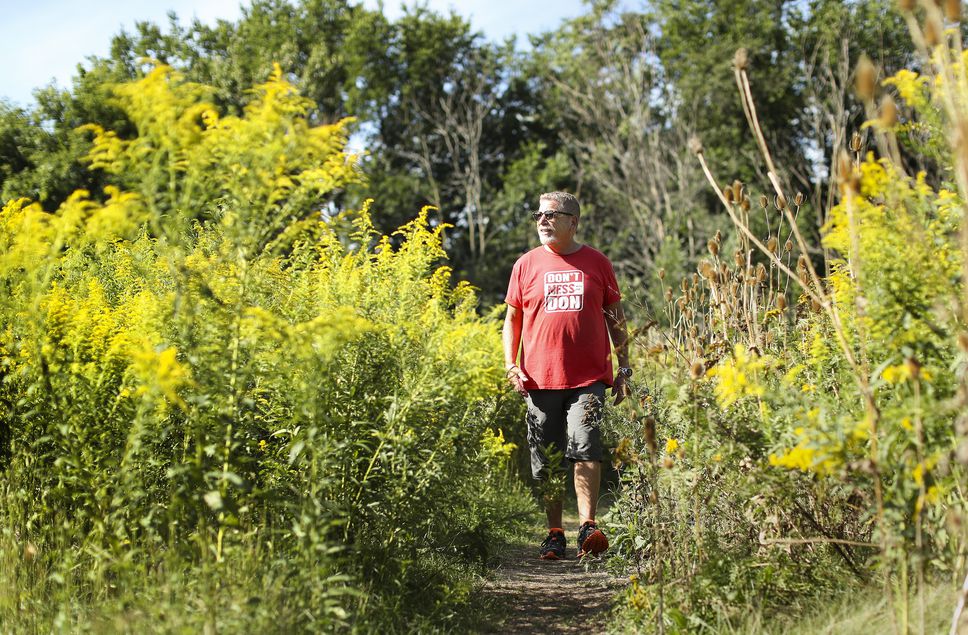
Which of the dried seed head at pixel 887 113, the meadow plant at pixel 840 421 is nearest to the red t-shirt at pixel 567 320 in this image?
the meadow plant at pixel 840 421

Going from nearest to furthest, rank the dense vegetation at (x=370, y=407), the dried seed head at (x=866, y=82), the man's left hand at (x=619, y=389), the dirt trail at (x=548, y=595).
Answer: the dried seed head at (x=866, y=82)
the dense vegetation at (x=370, y=407)
the dirt trail at (x=548, y=595)
the man's left hand at (x=619, y=389)

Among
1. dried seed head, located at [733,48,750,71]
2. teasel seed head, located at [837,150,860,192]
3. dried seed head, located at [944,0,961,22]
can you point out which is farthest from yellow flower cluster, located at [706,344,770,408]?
dried seed head, located at [944,0,961,22]

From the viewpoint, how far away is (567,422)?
4.65 metres

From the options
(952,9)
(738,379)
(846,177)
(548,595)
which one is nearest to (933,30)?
(952,9)

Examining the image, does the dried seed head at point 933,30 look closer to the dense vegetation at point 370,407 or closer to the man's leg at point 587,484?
the dense vegetation at point 370,407

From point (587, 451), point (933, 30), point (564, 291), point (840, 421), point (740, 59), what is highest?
point (740, 59)

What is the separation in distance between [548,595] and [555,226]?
201 centimetres

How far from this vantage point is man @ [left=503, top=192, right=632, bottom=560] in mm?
4477

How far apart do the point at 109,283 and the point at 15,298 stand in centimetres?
178

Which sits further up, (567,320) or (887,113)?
(887,113)

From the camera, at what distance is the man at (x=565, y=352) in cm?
448

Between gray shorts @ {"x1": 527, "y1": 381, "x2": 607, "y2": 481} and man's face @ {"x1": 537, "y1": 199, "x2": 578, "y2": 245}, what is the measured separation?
866 millimetres

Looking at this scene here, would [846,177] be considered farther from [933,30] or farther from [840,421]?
[840,421]

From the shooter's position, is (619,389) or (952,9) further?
(619,389)
